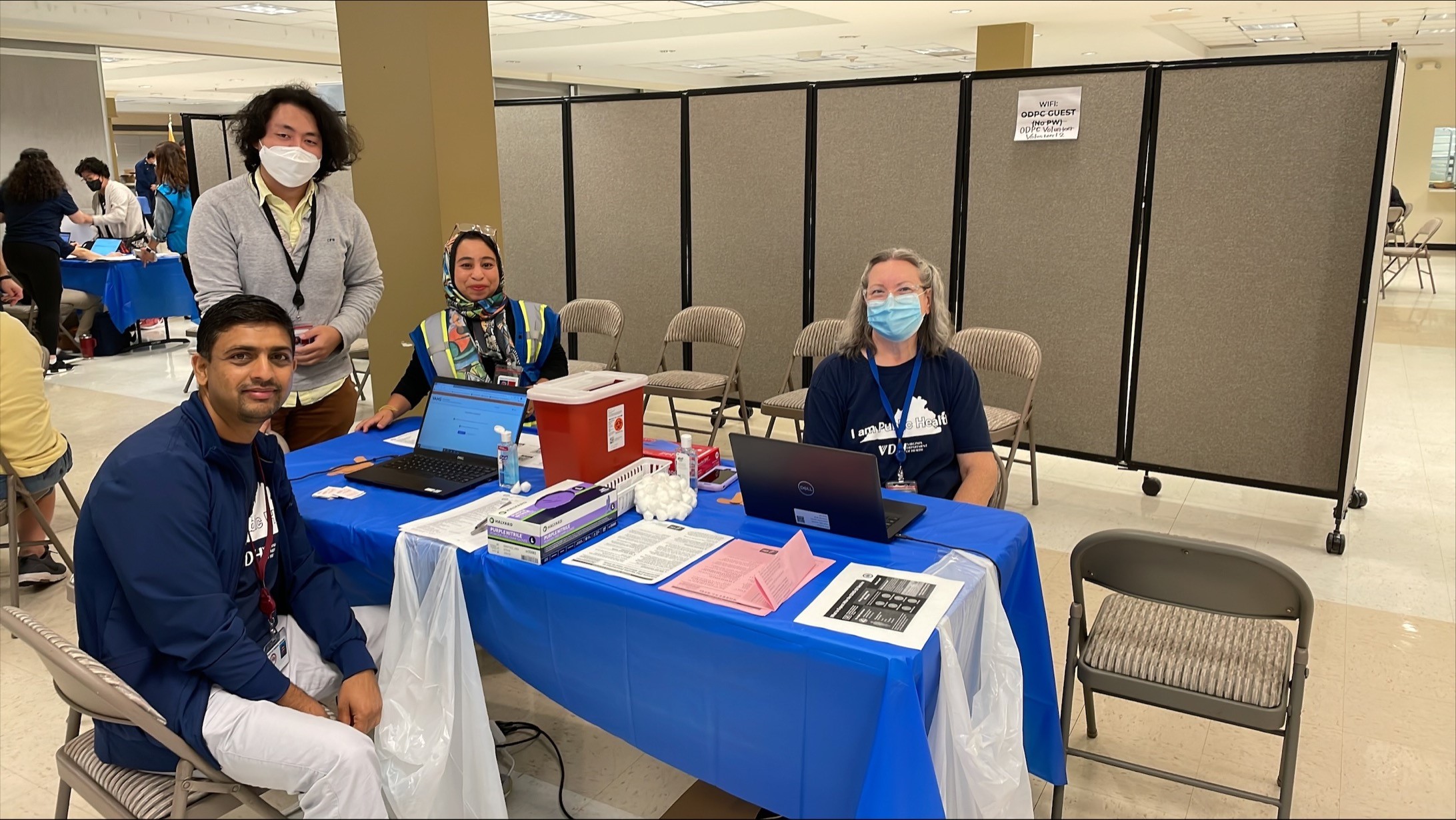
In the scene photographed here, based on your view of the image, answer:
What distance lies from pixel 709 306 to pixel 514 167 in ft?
5.73

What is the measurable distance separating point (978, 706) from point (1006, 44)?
10570 mm

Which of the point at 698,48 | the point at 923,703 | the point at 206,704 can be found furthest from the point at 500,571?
the point at 698,48

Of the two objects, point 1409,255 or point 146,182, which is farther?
point 146,182

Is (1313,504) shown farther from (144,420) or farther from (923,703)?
(144,420)

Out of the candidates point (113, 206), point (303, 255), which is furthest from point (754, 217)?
point (113, 206)

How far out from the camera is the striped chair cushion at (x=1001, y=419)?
4027 millimetres

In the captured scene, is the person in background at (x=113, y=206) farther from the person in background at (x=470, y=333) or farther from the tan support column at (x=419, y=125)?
the person in background at (x=470, y=333)

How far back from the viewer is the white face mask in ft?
9.11

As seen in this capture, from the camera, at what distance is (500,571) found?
195 centimetres

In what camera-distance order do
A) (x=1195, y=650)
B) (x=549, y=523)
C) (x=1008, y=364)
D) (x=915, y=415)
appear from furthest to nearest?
(x=1008, y=364) < (x=915, y=415) < (x=1195, y=650) < (x=549, y=523)

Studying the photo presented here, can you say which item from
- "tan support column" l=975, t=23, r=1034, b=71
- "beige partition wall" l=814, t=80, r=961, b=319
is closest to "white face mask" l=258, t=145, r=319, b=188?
"beige partition wall" l=814, t=80, r=961, b=319

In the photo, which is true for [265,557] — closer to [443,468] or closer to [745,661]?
[443,468]

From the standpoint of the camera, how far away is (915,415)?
8.52 feet

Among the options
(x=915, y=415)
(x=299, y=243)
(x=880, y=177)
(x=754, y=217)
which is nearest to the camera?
(x=915, y=415)
